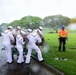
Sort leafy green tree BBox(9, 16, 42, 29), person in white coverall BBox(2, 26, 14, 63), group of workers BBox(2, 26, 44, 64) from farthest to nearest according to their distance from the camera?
1. leafy green tree BBox(9, 16, 42, 29)
2. person in white coverall BBox(2, 26, 14, 63)
3. group of workers BBox(2, 26, 44, 64)

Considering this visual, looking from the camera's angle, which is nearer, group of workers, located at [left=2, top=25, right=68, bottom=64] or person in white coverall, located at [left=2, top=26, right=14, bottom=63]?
group of workers, located at [left=2, top=25, right=68, bottom=64]

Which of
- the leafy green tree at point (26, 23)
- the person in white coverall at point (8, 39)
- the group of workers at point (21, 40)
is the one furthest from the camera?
the leafy green tree at point (26, 23)

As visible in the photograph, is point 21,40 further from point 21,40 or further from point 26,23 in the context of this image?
point 26,23

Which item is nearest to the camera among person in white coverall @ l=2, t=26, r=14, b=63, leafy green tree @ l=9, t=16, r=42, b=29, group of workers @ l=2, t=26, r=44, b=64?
group of workers @ l=2, t=26, r=44, b=64

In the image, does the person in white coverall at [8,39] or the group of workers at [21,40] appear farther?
the person in white coverall at [8,39]

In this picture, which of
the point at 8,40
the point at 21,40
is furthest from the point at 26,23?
the point at 21,40

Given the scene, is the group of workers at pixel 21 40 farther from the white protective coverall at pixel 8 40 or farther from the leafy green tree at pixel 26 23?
the leafy green tree at pixel 26 23

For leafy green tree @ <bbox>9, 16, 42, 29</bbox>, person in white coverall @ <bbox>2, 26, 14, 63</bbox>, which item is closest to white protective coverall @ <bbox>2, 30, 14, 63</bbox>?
person in white coverall @ <bbox>2, 26, 14, 63</bbox>

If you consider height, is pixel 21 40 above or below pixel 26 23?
above

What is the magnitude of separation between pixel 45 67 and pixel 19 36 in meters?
2.47

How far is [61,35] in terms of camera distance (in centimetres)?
A: 1956

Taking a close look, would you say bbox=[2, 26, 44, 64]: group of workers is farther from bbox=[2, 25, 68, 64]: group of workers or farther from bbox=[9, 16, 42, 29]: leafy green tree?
bbox=[9, 16, 42, 29]: leafy green tree

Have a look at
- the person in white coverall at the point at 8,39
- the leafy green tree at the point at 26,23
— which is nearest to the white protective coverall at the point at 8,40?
the person in white coverall at the point at 8,39

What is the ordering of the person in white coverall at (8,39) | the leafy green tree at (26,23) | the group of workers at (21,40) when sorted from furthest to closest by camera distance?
the leafy green tree at (26,23)
the person in white coverall at (8,39)
the group of workers at (21,40)
